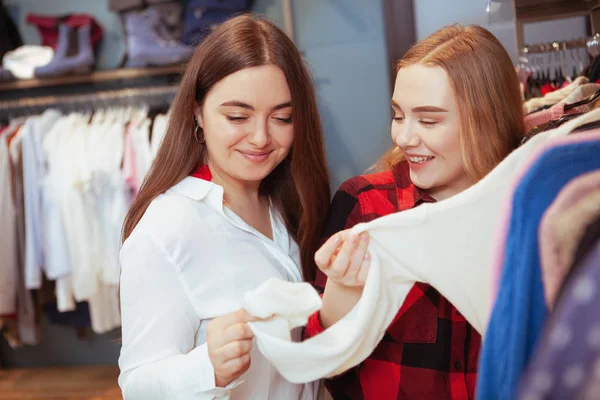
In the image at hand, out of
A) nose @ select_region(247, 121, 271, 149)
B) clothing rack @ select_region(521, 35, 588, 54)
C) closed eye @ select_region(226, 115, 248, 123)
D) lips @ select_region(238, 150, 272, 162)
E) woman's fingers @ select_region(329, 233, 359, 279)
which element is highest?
clothing rack @ select_region(521, 35, 588, 54)

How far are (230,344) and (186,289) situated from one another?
25cm

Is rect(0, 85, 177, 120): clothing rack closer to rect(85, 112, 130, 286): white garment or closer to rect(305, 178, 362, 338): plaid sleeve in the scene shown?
rect(85, 112, 130, 286): white garment

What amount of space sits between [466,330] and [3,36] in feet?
10.2

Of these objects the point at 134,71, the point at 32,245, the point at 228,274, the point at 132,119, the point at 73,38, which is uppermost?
the point at 73,38

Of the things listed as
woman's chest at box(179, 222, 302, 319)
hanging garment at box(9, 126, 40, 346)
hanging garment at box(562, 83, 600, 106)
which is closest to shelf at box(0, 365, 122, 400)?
hanging garment at box(9, 126, 40, 346)

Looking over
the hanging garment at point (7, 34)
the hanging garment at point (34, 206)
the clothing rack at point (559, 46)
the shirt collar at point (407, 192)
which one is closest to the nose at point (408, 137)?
the shirt collar at point (407, 192)

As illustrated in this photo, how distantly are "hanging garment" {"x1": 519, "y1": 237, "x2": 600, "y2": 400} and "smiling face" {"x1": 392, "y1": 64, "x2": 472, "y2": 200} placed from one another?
0.57 metres

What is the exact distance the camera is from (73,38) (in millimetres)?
3160

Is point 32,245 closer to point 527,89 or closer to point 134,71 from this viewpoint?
point 134,71

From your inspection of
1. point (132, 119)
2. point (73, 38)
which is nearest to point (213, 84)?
point (132, 119)

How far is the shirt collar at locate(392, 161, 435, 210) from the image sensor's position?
1234mm

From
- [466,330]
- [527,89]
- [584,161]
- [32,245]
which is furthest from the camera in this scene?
[32,245]

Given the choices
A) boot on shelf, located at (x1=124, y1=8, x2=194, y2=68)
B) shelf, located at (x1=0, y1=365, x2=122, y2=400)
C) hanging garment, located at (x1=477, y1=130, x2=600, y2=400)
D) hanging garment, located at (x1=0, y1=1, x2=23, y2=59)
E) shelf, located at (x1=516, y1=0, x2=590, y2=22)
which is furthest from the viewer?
hanging garment, located at (x1=0, y1=1, x2=23, y2=59)

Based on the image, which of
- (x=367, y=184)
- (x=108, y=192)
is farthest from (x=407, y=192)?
(x=108, y=192)
